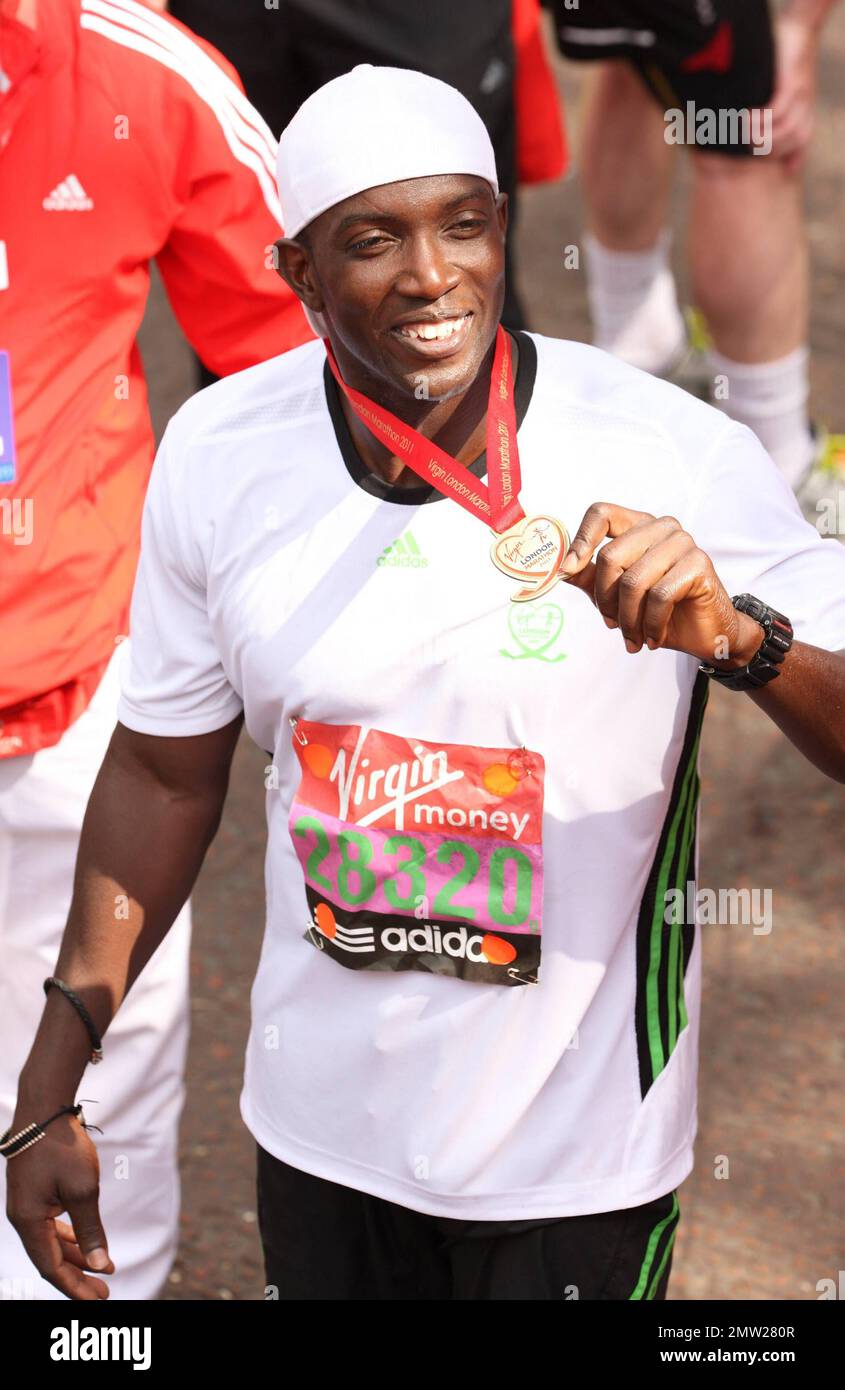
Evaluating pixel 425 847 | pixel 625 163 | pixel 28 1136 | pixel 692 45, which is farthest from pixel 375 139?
pixel 625 163

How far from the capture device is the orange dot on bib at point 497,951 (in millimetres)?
2365

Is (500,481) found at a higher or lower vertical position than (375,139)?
lower

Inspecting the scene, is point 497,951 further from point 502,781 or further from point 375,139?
point 375,139

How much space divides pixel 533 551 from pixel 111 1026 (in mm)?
1376

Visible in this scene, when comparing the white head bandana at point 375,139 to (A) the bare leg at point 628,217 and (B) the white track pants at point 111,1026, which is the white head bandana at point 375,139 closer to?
(B) the white track pants at point 111,1026

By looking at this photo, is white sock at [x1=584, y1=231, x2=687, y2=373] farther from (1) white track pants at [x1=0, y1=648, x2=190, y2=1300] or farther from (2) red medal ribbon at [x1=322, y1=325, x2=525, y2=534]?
(2) red medal ribbon at [x1=322, y1=325, x2=525, y2=534]

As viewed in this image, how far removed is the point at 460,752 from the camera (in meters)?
2.31

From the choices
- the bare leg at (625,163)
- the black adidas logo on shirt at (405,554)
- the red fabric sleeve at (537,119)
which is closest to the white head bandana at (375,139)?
the black adidas logo on shirt at (405,554)

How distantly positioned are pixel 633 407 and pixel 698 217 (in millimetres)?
3149

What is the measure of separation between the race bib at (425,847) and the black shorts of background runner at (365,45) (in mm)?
1666

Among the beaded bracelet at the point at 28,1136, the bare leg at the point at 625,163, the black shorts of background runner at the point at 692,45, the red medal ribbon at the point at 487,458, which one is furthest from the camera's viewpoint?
the bare leg at the point at 625,163

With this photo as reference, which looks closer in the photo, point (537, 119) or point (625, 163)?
point (537, 119)
